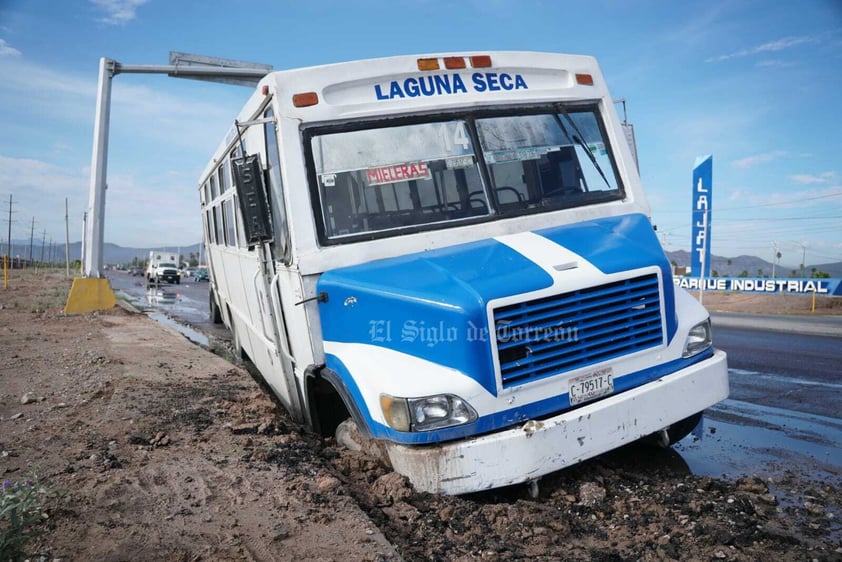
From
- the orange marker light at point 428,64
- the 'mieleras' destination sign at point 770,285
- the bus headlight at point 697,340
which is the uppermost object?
the orange marker light at point 428,64

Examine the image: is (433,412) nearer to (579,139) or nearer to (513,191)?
(513,191)

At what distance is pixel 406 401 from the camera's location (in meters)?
3.69

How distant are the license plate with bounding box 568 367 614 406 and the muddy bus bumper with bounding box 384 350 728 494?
0.18 ft

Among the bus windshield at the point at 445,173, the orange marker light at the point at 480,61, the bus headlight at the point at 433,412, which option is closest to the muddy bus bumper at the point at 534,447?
the bus headlight at the point at 433,412

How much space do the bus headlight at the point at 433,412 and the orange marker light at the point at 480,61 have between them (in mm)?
2756

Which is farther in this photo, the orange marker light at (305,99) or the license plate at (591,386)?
the orange marker light at (305,99)

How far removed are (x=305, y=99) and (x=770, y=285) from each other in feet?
103

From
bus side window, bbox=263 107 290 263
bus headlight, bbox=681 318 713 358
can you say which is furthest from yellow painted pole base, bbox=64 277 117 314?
bus headlight, bbox=681 318 713 358

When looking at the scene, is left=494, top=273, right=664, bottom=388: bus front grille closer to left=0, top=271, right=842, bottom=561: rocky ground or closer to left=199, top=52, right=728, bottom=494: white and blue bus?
left=199, top=52, right=728, bottom=494: white and blue bus

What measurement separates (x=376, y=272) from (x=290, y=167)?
38.5 inches

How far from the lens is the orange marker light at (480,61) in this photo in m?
5.12

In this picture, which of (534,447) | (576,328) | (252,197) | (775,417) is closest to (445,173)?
(252,197)

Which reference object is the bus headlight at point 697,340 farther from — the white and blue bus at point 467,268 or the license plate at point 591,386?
the license plate at point 591,386

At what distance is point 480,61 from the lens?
514 cm
